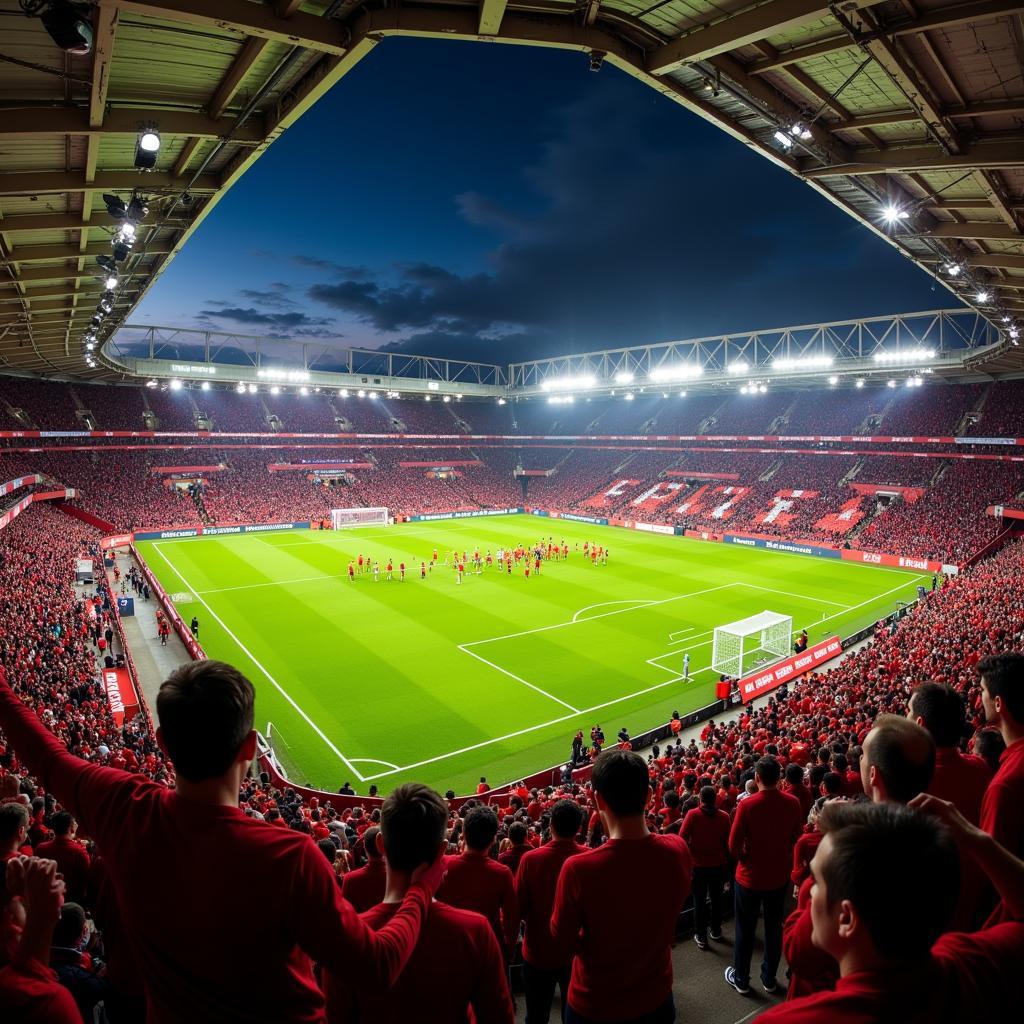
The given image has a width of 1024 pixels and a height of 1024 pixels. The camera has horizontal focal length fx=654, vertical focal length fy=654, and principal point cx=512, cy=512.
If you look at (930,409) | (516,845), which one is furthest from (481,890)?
(930,409)

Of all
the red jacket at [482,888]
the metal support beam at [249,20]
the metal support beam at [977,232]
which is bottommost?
the red jacket at [482,888]

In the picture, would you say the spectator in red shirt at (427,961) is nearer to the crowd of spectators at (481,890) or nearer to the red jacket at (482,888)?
the crowd of spectators at (481,890)

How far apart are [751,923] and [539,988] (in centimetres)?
219

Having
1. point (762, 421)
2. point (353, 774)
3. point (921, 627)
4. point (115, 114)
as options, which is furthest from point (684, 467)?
point (115, 114)

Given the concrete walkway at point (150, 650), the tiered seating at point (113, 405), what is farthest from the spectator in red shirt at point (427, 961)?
the tiered seating at point (113, 405)

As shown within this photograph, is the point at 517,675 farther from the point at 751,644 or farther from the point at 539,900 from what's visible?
the point at 539,900

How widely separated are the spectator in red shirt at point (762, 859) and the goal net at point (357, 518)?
175 ft

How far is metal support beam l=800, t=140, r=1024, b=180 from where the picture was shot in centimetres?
1033

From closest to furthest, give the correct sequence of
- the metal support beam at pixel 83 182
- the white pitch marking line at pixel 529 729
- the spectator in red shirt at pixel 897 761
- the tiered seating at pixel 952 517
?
the spectator in red shirt at pixel 897 761 → the metal support beam at pixel 83 182 → the white pitch marking line at pixel 529 729 → the tiered seating at pixel 952 517

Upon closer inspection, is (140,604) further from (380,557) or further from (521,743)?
(521,743)

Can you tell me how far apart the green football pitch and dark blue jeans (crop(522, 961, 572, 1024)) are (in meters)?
12.2

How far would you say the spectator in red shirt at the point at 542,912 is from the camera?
4199 mm

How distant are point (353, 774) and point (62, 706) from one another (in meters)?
7.06

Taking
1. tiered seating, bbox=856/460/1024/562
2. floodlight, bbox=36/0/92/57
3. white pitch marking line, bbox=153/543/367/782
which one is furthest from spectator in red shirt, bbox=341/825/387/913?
tiered seating, bbox=856/460/1024/562
